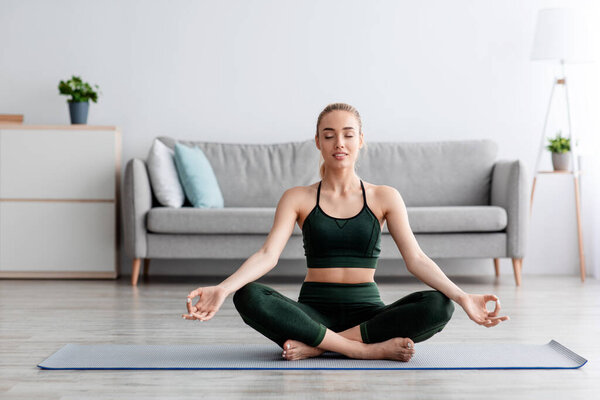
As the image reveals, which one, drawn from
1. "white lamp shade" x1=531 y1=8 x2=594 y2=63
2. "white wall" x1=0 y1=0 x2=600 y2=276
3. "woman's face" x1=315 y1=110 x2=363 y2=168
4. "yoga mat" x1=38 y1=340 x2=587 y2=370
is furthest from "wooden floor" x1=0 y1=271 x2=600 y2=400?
"white lamp shade" x1=531 y1=8 x2=594 y2=63

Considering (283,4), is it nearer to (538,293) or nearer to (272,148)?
(272,148)

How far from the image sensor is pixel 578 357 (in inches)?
82.2

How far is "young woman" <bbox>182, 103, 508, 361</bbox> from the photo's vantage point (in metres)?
1.96

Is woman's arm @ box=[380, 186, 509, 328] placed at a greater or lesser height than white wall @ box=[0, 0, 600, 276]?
lesser

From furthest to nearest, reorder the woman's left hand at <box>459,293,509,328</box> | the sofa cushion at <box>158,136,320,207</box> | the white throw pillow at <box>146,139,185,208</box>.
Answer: the sofa cushion at <box>158,136,320,207</box>
the white throw pillow at <box>146,139,185,208</box>
the woman's left hand at <box>459,293,509,328</box>

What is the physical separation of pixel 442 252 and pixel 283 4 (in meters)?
2.01

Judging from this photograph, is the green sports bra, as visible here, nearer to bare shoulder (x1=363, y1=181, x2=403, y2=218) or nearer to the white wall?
bare shoulder (x1=363, y1=181, x2=403, y2=218)

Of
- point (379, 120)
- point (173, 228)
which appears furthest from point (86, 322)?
point (379, 120)

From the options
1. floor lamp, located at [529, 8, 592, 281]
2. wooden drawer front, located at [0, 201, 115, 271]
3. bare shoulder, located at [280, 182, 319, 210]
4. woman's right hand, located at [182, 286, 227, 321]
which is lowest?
wooden drawer front, located at [0, 201, 115, 271]

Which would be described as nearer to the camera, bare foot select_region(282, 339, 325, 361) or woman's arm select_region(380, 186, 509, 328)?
woman's arm select_region(380, 186, 509, 328)

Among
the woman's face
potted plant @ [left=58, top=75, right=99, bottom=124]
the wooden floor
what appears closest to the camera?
the wooden floor

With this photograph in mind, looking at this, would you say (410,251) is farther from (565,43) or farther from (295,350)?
(565,43)

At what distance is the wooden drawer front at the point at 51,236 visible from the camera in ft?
13.9

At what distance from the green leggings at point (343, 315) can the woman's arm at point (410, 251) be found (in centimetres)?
4
